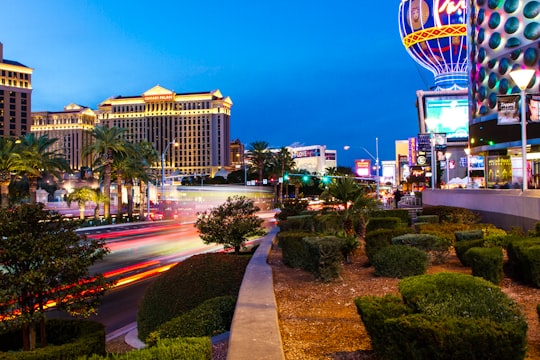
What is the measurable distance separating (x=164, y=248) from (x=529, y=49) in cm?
3320

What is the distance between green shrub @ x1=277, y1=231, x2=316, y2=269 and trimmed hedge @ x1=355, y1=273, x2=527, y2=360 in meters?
5.91

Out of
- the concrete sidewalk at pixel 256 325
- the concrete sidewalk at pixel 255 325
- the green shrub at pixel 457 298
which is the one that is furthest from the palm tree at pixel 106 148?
the green shrub at pixel 457 298

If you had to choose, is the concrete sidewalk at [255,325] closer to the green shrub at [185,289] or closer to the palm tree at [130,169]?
the green shrub at [185,289]

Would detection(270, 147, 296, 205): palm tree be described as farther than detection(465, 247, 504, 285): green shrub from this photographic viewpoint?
Yes

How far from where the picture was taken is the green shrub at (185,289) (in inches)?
417

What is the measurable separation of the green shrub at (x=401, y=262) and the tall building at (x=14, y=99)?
176 meters

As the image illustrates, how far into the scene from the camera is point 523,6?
4409 cm

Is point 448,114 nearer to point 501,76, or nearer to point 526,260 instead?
point 501,76

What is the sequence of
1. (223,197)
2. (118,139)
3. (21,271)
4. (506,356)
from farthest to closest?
1. (223,197)
2. (118,139)
3. (21,271)
4. (506,356)

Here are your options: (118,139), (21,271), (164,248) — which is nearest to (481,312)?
(21,271)

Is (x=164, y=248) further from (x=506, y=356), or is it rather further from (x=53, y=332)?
(x=506, y=356)

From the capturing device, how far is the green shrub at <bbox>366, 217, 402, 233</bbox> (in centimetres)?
1738

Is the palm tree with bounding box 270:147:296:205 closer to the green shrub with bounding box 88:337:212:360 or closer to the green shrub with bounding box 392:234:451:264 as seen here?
the green shrub with bounding box 392:234:451:264

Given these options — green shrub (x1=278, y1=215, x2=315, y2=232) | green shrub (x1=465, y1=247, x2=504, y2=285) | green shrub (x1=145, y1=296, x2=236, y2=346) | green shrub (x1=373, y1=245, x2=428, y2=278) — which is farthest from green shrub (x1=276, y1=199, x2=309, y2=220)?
green shrub (x1=145, y1=296, x2=236, y2=346)
